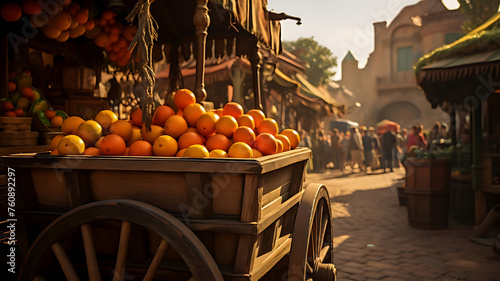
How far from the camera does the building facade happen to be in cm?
2680

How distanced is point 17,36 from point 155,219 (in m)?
3.69

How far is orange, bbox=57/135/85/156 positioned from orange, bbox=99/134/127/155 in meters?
0.11

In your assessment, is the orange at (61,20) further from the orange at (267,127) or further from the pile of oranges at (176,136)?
the orange at (267,127)

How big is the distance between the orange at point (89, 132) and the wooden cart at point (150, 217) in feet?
1.09

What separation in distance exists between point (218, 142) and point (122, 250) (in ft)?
2.61

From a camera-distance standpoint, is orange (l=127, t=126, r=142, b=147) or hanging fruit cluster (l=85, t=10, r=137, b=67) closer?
orange (l=127, t=126, r=142, b=147)

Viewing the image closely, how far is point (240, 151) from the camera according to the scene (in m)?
2.04

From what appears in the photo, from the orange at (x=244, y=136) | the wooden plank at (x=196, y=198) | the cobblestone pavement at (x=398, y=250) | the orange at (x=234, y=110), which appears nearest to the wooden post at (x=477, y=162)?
the cobblestone pavement at (x=398, y=250)

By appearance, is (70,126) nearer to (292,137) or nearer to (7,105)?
(292,137)

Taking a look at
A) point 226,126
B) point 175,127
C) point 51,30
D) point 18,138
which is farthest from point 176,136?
point 51,30

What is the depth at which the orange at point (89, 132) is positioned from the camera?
229 cm

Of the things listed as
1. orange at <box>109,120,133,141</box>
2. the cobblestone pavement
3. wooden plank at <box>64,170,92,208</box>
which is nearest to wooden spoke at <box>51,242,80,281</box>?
wooden plank at <box>64,170,92,208</box>

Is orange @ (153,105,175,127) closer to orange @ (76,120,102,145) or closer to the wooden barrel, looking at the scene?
orange @ (76,120,102,145)

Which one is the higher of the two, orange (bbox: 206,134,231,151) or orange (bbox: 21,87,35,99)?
orange (bbox: 21,87,35,99)
